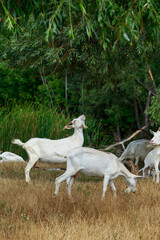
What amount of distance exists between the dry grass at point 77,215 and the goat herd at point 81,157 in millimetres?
315

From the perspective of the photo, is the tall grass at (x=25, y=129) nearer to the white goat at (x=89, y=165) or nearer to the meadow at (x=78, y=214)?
the meadow at (x=78, y=214)

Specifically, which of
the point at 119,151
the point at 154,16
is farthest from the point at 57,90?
the point at 154,16

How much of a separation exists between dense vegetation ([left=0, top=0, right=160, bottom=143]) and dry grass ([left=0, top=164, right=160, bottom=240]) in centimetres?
216

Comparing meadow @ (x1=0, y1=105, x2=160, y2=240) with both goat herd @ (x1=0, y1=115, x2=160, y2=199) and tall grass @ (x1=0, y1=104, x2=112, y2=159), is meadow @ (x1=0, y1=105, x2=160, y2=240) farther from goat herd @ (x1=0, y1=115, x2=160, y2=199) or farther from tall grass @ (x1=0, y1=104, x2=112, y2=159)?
tall grass @ (x1=0, y1=104, x2=112, y2=159)

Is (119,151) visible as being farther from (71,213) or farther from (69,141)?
(71,213)

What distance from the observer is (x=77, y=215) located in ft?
16.6

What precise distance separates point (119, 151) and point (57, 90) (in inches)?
390

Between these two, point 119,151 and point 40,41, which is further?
point 119,151

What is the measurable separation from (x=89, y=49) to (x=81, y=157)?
3436 millimetres

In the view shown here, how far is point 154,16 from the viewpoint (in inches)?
211

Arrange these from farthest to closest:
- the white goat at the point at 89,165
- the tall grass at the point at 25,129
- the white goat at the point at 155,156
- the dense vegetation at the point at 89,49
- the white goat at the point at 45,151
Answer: the tall grass at the point at 25,129
the white goat at the point at 155,156
the white goat at the point at 45,151
the white goat at the point at 89,165
the dense vegetation at the point at 89,49

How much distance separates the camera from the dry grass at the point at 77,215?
14.3 ft

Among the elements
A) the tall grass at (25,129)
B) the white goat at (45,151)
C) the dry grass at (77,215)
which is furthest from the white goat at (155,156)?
the tall grass at (25,129)

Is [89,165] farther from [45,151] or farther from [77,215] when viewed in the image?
[45,151]
